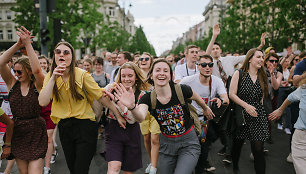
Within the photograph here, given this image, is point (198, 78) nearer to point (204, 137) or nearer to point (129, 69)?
point (204, 137)

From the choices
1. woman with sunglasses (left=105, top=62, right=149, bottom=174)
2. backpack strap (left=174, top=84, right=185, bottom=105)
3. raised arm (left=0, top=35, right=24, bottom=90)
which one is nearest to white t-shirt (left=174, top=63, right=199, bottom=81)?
woman with sunglasses (left=105, top=62, right=149, bottom=174)

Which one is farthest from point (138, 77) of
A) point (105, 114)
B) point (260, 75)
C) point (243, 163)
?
point (243, 163)

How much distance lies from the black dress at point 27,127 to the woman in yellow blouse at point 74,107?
1.28 feet

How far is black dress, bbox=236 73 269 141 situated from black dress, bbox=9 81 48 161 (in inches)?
119

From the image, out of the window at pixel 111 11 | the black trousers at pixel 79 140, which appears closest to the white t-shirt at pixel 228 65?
the black trousers at pixel 79 140

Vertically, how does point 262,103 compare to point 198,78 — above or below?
below

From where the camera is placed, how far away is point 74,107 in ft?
11.5

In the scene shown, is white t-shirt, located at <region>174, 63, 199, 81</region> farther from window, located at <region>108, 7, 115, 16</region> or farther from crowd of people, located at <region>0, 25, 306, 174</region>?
window, located at <region>108, 7, 115, 16</region>

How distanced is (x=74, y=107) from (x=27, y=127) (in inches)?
29.5

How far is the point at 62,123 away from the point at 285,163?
453 cm

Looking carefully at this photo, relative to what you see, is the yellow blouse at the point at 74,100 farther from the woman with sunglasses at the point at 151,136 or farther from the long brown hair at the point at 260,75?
the long brown hair at the point at 260,75

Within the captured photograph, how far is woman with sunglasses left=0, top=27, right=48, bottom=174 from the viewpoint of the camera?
3.59 metres

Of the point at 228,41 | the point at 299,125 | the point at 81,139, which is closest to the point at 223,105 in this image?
the point at 299,125

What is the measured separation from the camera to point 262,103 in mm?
4484
